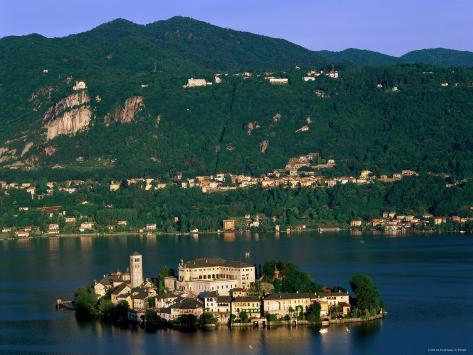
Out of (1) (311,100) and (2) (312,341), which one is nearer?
(2) (312,341)

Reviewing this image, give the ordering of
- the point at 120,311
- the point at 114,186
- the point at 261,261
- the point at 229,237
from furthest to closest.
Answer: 1. the point at 114,186
2. the point at 229,237
3. the point at 261,261
4. the point at 120,311

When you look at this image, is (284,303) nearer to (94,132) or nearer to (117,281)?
(117,281)

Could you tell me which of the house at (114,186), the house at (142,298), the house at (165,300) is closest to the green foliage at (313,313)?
the house at (165,300)

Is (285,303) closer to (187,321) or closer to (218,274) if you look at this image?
(187,321)

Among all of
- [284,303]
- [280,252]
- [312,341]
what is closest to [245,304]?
[284,303]

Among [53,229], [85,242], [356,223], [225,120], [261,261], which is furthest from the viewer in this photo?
[225,120]

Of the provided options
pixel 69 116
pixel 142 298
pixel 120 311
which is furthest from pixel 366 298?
pixel 69 116
